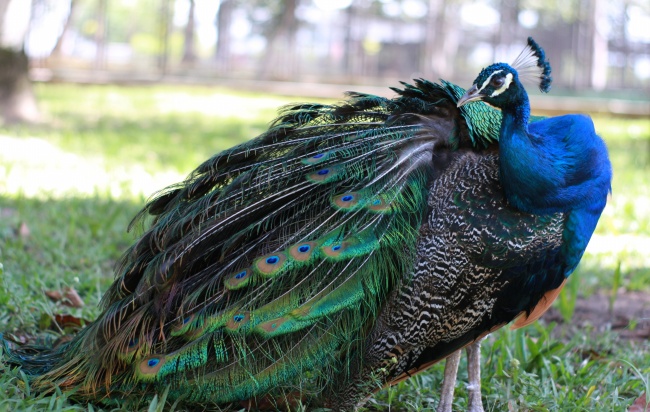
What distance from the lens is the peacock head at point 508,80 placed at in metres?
2.59

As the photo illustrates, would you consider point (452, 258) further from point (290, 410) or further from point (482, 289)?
point (290, 410)

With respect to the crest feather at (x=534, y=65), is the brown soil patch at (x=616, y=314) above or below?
below

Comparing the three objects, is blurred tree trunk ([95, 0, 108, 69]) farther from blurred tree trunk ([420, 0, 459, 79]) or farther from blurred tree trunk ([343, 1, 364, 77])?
blurred tree trunk ([420, 0, 459, 79])

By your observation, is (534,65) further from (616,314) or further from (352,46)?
(352,46)

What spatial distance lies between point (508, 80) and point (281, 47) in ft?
56.4

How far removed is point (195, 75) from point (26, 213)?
47.6ft

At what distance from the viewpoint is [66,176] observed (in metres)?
6.11

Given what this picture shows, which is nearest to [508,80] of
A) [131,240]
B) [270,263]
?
[270,263]

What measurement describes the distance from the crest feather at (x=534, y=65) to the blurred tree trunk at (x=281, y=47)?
16087 millimetres

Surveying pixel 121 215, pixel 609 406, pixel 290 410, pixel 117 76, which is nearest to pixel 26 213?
pixel 121 215

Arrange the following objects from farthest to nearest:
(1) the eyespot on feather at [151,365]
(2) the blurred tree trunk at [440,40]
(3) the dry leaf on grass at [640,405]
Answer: (2) the blurred tree trunk at [440,40], (3) the dry leaf on grass at [640,405], (1) the eyespot on feather at [151,365]

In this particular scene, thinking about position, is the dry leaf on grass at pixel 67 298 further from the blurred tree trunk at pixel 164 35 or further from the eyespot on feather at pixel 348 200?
the blurred tree trunk at pixel 164 35

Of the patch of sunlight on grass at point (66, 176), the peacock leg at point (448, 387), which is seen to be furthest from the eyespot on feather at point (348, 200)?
the patch of sunlight on grass at point (66, 176)

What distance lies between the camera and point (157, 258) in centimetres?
266
